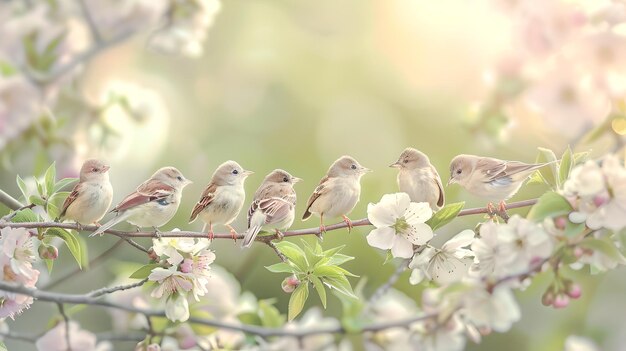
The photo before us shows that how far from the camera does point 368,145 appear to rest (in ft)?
8.21

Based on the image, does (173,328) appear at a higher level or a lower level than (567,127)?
lower

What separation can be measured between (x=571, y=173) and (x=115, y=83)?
92cm

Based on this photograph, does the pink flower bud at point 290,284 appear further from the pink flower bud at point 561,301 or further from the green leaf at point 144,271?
the pink flower bud at point 561,301

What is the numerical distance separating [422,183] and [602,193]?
163mm

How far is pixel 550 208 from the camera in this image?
0.64m

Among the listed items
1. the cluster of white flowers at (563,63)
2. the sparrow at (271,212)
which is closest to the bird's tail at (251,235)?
the sparrow at (271,212)

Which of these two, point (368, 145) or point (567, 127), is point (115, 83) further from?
point (368, 145)

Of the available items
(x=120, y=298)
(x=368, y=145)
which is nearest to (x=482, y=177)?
(x=120, y=298)

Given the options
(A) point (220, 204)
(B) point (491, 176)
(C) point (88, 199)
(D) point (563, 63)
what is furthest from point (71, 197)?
(D) point (563, 63)

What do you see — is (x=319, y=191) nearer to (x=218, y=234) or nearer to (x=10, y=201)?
(x=218, y=234)

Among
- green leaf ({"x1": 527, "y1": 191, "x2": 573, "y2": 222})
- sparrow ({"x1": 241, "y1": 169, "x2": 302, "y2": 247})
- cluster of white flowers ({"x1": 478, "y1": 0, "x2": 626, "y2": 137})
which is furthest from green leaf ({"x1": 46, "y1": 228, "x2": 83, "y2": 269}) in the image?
cluster of white flowers ({"x1": 478, "y1": 0, "x2": 626, "y2": 137})

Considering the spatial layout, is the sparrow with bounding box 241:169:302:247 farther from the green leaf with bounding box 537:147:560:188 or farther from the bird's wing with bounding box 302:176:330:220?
the green leaf with bounding box 537:147:560:188

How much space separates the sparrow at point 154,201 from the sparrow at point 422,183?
0.63 feet

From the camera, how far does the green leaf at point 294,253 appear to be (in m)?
0.75
